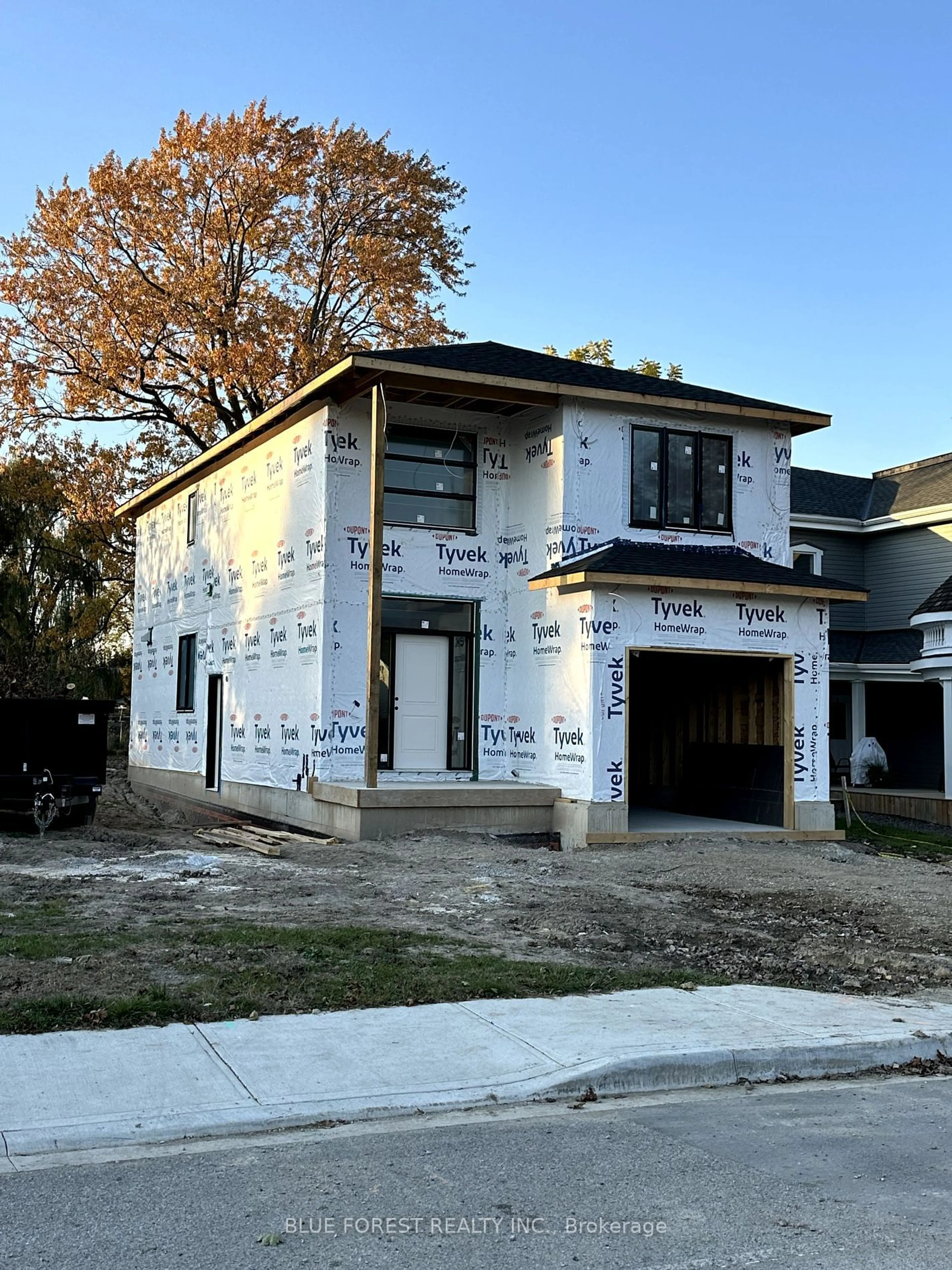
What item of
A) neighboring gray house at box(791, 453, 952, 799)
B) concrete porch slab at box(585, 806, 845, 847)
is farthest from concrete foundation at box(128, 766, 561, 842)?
neighboring gray house at box(791, 453, 952, 799)

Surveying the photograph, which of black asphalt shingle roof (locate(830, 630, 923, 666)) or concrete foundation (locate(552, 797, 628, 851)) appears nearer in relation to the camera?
concrete foundation (locate(552, 797, 628, 851))

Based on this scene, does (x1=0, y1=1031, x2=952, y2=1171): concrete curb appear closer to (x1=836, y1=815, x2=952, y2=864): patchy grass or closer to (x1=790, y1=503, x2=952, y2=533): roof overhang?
(x1=836, y1=815, x2=952, y2=864): patchy grass

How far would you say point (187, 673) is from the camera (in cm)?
2602

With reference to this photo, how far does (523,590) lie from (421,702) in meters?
2.29

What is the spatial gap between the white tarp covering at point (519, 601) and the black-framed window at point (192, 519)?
5.19 m

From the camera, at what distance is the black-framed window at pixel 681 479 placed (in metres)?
18.9

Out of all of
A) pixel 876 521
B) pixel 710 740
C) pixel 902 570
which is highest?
pixel 876 521

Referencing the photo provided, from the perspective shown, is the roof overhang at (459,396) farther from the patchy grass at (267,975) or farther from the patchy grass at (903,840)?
the patchy grass at (267,975)

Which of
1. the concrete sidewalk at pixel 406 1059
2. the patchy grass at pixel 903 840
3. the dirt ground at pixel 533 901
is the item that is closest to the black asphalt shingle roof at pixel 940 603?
the patchy grass at pixel 903 840

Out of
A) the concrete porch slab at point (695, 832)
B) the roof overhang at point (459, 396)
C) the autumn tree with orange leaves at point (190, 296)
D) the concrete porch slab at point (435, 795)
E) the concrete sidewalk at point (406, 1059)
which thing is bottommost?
the concrete sidewalk at point (406, 1059)

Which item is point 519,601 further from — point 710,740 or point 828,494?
point 828,494

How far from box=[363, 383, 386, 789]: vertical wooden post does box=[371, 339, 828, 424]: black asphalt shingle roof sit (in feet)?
2.89

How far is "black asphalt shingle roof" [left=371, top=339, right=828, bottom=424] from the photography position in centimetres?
1766

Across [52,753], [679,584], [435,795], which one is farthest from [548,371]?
[52,753]
